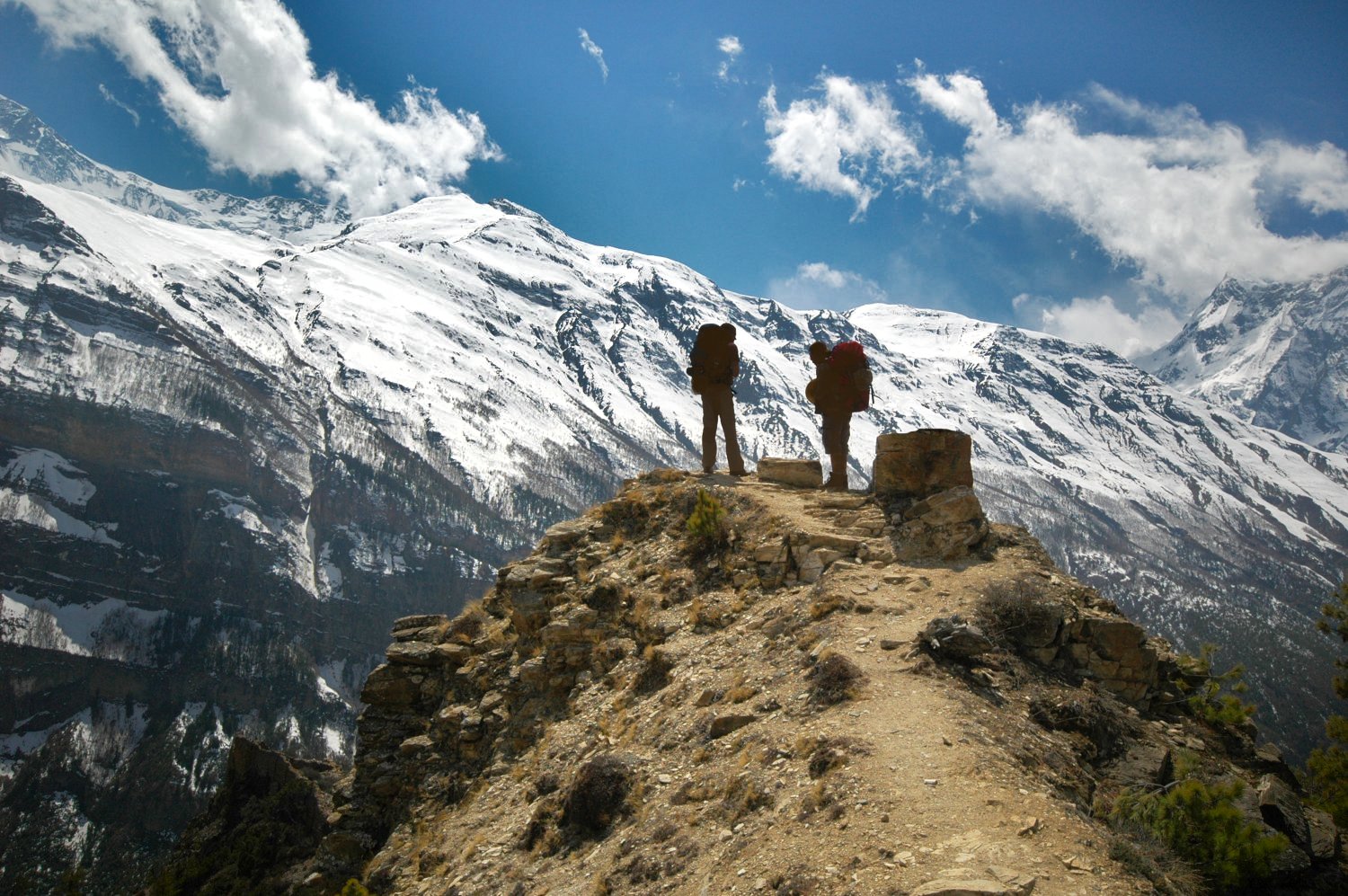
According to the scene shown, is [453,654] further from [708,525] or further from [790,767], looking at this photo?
[790,767]

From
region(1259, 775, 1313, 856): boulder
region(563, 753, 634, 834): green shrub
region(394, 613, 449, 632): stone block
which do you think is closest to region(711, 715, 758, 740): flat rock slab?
region(563, 753, 634, 834): green shrub

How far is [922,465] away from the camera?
16.5m

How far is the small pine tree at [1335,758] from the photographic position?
11.6m

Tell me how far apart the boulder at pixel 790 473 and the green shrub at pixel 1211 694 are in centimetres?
923

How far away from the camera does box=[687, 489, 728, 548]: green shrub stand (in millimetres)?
16438

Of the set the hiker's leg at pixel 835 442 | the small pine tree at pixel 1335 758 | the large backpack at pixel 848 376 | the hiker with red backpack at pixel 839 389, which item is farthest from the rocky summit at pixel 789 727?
the large backpack at pixel 848 376

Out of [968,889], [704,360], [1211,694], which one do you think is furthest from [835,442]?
[968,889]

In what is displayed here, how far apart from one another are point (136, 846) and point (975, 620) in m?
179

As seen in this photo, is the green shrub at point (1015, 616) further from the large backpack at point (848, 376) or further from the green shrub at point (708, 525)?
the large backpack at point (848, 376)

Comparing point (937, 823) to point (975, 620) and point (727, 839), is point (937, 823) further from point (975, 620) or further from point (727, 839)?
point (975, 620)

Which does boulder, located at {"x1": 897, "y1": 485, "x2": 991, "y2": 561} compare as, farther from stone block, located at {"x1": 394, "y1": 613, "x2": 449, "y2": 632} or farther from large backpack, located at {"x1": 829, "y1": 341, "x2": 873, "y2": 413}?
stone block, located at {"x1": 394, "y1": 613, "x2": 449, "y2": 632}

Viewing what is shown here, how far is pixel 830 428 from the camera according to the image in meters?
20.7

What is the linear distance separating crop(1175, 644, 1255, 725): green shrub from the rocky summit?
0.20 feet

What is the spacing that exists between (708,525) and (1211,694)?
9.19 meters
